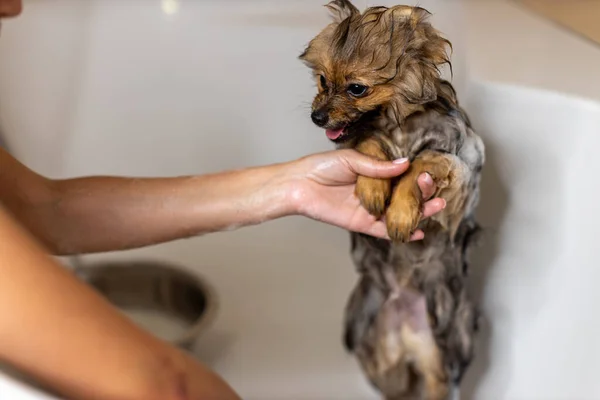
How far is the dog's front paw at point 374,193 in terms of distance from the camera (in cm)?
77

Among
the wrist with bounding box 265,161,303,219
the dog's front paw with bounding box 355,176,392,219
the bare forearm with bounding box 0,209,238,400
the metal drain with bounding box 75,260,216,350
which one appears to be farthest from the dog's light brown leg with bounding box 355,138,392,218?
the metal drain with bounding box 75,260,216,350

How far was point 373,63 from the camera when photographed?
2.14 feet

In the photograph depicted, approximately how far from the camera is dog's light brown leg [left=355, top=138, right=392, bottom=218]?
2.48 ft

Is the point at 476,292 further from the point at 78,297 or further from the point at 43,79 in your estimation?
the point at 43,79

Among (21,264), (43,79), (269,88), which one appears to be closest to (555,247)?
(269,88)

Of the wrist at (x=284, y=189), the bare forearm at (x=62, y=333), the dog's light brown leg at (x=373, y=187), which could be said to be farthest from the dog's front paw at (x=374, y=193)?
the bare forearm at (x=62, y=333)

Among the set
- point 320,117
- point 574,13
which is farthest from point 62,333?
point 574,13

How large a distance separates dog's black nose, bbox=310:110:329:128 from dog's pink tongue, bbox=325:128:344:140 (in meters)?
0.01

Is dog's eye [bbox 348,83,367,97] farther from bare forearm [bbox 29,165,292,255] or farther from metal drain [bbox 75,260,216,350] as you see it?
metal drain [bbox 75,260,216,350]

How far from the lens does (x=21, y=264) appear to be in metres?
0.57

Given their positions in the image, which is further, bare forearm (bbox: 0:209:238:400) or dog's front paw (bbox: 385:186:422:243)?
dog's front paw (bbox: 385:186:422:243)

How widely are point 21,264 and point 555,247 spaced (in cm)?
73

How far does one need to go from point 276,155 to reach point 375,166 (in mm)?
280

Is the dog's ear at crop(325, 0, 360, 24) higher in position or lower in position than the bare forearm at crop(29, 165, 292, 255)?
higher
